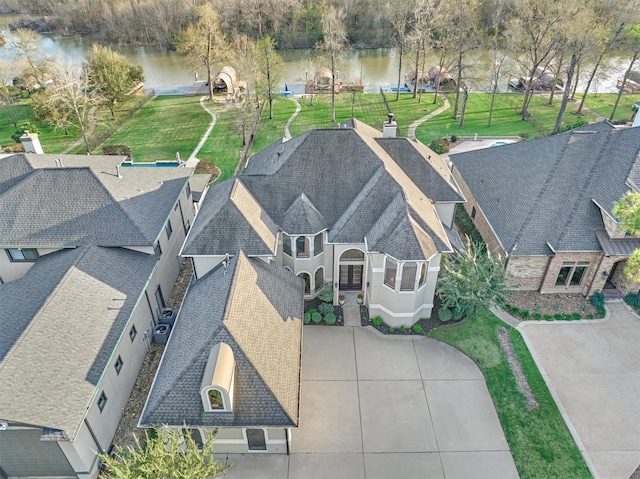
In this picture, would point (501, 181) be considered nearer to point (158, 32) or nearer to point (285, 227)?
point (285, 227)

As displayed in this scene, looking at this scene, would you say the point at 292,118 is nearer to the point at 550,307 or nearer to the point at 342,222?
the point at 342,222

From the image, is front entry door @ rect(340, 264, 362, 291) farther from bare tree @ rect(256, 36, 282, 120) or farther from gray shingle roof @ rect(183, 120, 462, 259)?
bare tree @ rect(256, 36, 282, 120)

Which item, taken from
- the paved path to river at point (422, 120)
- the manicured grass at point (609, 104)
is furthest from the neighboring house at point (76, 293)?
the manicured grass at point (609, 104)

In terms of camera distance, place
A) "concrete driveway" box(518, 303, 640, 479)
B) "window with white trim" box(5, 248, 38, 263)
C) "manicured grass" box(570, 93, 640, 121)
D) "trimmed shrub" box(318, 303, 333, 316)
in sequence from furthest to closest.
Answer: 1. "manicured grass" box(570, 93, 640, 121)
2. "trimmed shrub" box(318, 303, 333, 316)
3. "window with white trim" box(5, 248, 38, 263)
4. "concrete driveway" box(518, 303, 640, 479)

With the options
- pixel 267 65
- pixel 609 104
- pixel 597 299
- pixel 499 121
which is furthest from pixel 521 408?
pixel 609 104

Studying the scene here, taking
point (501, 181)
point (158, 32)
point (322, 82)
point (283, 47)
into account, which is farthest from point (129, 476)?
point (158, 32)

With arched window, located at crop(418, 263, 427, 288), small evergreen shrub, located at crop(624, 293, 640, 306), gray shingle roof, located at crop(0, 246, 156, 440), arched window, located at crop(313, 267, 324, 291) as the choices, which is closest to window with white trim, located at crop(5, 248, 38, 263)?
gray shingle roof, located at crop(0, 246, 156, 440)

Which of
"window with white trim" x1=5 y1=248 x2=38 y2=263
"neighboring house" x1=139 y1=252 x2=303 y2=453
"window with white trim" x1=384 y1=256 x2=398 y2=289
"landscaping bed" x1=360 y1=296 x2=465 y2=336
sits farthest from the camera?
"landscaping bed" x1=360 y1=296 x2=465 y2=336
